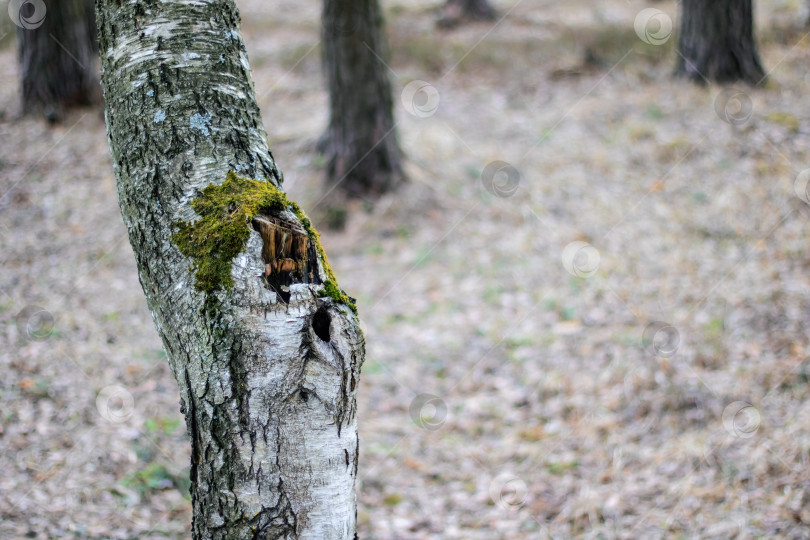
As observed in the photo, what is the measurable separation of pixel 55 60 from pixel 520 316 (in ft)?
23.8

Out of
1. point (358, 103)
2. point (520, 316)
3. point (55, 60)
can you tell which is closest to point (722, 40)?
point (358, 103)

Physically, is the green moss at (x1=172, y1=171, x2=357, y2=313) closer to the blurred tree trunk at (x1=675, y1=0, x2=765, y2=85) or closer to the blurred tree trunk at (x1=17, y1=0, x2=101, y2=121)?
the blurred tree trunk at (x1=17, y1=0, x2=101, y2=121)

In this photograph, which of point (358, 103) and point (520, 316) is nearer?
point (520, 316)

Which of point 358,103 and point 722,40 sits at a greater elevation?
point 358,103

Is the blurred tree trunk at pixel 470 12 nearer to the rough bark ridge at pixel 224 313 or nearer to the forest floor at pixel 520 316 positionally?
the forest floor at pixel 520 316

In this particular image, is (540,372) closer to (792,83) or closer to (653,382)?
(653,382)

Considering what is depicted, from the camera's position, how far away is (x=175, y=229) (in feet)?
5.52

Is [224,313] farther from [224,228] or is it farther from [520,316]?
[520,316]

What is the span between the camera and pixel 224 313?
5.16 feet

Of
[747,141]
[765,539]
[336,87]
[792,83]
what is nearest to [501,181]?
[336,87]

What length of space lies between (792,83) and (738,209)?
9.72ft

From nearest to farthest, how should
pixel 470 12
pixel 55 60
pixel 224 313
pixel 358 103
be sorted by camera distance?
pixel 224 313
pixel 358 103
pixel 55 60
pixel 470 12

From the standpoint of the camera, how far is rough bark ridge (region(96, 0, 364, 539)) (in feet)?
5.18

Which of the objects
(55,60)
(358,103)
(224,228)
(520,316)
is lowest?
(520,316)
